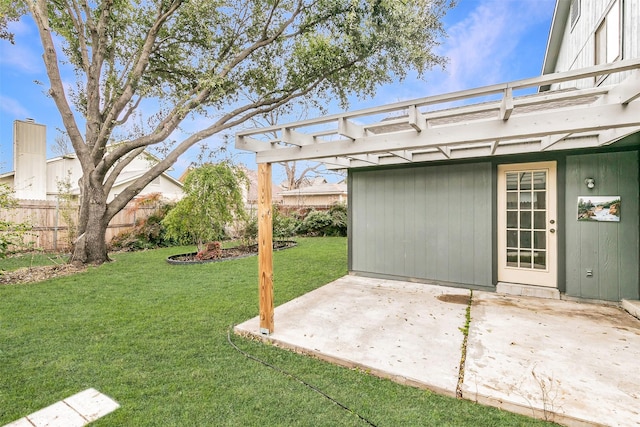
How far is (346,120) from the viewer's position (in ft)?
9.25

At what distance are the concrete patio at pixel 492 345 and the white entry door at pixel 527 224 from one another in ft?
1.56

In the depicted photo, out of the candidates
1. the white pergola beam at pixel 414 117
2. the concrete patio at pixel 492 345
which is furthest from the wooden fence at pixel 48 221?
the white pergola beam at pixel 414 117

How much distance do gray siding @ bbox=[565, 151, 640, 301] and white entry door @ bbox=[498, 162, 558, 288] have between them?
0.69ft

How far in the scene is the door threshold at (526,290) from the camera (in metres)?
4.53

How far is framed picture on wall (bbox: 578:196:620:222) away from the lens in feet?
13.6

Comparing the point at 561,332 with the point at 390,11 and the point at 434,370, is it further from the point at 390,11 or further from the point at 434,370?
the point at 390,11

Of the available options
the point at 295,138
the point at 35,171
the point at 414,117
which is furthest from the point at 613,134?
the point at 35,171

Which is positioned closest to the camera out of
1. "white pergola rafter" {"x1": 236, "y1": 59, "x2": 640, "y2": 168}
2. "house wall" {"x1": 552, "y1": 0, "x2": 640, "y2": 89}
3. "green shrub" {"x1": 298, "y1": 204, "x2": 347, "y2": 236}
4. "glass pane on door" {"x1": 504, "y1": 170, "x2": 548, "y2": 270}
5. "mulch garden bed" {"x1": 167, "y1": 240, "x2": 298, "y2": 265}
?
"white pergola rafter" {"x1": 236, "y1": 59, "x2": 640, "y2": 168}

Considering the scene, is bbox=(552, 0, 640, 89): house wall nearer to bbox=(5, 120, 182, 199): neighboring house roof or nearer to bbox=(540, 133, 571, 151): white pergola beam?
bbox=(540, 133, 571, 151): white pergola beam

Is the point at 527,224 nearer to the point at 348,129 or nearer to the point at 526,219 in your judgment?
the point at 526,219

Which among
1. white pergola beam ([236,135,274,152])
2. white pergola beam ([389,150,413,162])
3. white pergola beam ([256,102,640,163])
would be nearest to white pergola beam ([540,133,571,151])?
white pergola beam ([389,150,413,162])

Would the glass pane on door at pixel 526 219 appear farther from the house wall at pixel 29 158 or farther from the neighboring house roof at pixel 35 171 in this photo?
the house wall at pixel 29 158

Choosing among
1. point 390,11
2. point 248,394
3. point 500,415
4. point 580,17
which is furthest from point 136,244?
point 580,17

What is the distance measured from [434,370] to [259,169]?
259 cm
